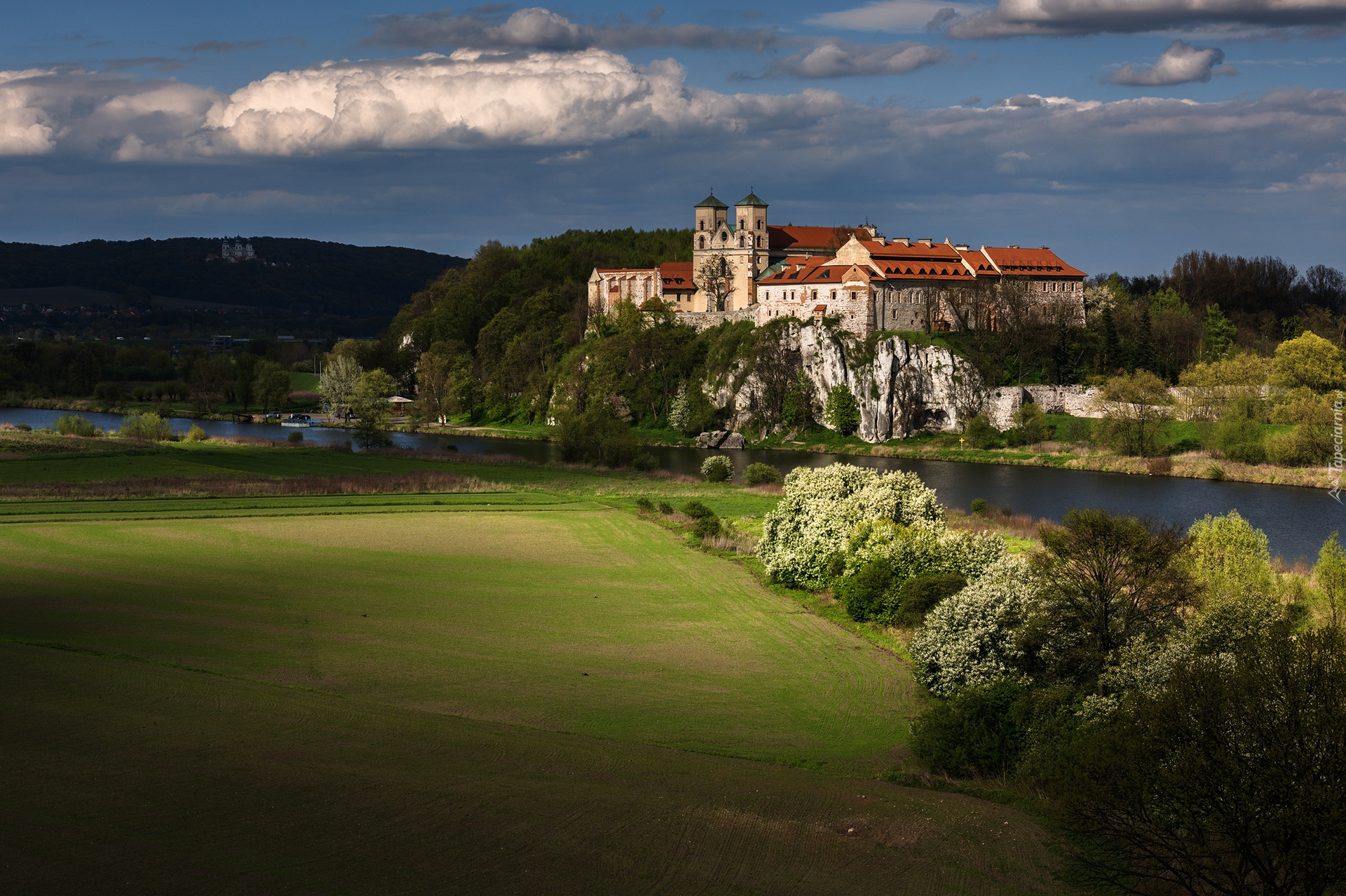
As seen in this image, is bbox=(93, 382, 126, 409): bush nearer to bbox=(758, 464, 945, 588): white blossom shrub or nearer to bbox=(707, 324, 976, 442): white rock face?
bbox=(707, 324, 976, 442): white rock face

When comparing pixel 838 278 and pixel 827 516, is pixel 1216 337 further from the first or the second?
pixel 827 516

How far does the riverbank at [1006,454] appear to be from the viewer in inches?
2653

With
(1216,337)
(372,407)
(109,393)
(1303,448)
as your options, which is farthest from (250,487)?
(109,393)

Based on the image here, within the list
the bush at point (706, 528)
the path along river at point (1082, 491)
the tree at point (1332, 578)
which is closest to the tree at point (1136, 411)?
the path along river at point (1082, 491)

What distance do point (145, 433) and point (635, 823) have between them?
7337 centimetres

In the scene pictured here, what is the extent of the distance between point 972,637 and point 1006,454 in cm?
5830

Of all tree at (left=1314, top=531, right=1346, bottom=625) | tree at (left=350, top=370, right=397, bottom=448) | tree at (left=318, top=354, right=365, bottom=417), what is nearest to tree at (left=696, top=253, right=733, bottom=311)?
tree at (left=350, top=370, right=397, bottom=448)

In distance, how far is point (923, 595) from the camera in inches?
1144

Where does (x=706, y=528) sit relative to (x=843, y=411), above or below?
below

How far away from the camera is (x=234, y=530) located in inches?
1642

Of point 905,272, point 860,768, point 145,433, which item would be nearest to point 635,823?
point 860,768

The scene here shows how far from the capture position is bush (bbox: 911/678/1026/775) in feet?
64.0

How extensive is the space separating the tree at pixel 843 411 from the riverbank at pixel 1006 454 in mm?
904

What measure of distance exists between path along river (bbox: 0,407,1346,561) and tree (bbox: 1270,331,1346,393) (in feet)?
57.5
